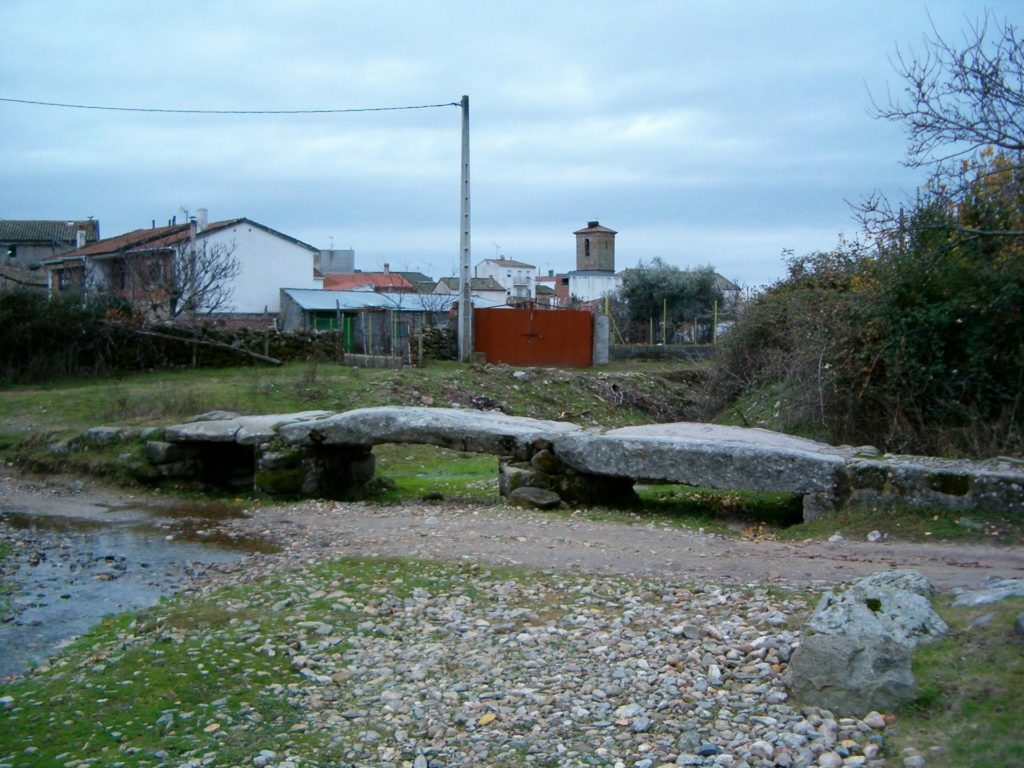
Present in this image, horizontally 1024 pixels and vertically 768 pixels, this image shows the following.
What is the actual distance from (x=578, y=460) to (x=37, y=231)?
2851 inches

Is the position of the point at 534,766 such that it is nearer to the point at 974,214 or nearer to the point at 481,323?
the point at 974,214

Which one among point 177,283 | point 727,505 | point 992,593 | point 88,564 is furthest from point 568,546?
point 177,283

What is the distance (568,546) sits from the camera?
9359 mm

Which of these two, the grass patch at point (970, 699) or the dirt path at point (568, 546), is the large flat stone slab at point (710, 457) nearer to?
the dirt path at point (568, 546)

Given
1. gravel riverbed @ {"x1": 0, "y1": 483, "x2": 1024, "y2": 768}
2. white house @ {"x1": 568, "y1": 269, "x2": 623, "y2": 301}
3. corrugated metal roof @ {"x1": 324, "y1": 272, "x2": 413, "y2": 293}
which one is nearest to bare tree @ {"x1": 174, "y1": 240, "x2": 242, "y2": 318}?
gravel riverbed @ {"x1": 0, "y1": 483, "x2": 1024, "y2": 768}

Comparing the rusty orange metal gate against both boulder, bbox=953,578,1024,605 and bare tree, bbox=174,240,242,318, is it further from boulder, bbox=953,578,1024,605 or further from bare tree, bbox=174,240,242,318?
boulder, bbox=953,578,1024,605

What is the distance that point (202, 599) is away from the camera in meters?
8.02

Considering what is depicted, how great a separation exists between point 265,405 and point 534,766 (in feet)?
48.9

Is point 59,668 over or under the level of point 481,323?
under

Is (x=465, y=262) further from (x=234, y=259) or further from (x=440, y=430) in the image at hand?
(x=234, y=259)

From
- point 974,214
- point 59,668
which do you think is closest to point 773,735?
point 59,668

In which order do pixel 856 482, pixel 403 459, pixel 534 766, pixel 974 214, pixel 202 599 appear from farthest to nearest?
1. pixel 403 459
2. pixel 974 214
3. pixel 856 482
4. pixel 202 599
5. pixel 534 766

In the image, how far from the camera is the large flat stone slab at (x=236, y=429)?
43.9ft

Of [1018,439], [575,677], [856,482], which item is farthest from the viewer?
[1018,439]
